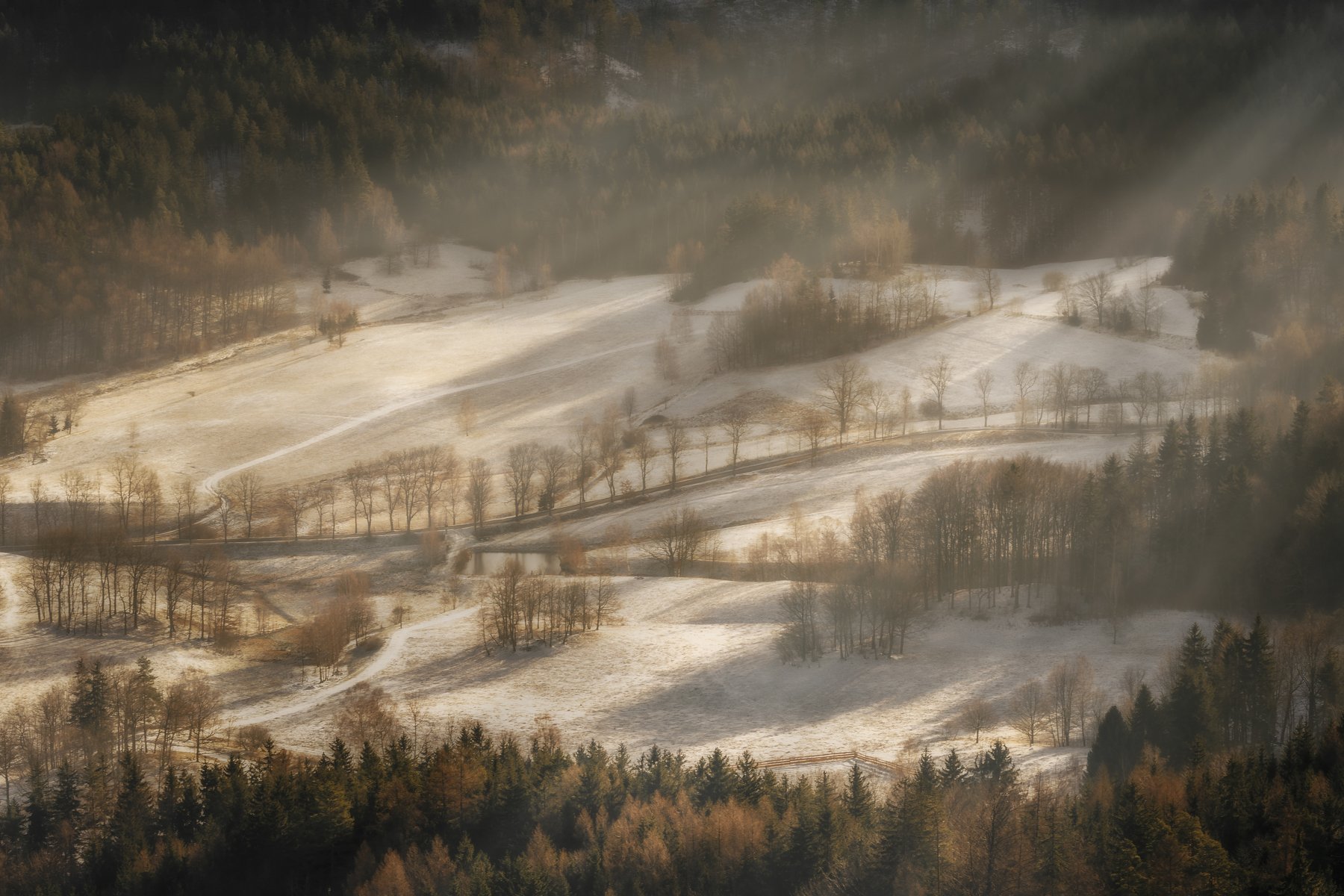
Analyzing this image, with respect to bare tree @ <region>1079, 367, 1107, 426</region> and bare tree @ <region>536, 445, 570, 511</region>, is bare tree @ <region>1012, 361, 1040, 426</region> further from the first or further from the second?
bare tree @ <region>536, 445, 570, 511</region>

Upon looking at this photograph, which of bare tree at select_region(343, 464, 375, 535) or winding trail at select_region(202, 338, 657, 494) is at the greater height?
winding trail at select_region(202, 338, 657, 494)

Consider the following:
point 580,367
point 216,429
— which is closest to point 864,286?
point 580,367

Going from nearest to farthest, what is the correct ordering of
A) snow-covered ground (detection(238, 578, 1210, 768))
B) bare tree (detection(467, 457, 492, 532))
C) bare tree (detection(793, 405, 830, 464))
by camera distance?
snow-covered ground (detection(238, 578, 1210, 768)), bare tree (detection(467, 457, 492, 532)), bare tree (detection(793, 405, 830, 464))

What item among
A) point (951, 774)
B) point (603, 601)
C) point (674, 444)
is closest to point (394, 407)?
point (674, 444)

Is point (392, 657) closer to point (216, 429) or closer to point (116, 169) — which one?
point (216, 429)

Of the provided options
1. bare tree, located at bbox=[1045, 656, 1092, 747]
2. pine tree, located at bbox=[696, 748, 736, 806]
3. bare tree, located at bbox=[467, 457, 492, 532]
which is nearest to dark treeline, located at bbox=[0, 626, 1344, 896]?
pine tree, located at bbox=[696, 748, 736, 806]

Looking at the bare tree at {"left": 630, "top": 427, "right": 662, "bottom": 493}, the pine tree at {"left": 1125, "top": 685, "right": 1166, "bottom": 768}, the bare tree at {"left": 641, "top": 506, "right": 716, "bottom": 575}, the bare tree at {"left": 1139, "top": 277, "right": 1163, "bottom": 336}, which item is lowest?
the pine tree at {"left": 1125, "top": 685, "right": 1166, "bottom": 768}

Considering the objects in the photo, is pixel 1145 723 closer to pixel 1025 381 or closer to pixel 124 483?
pixel 1025 381
